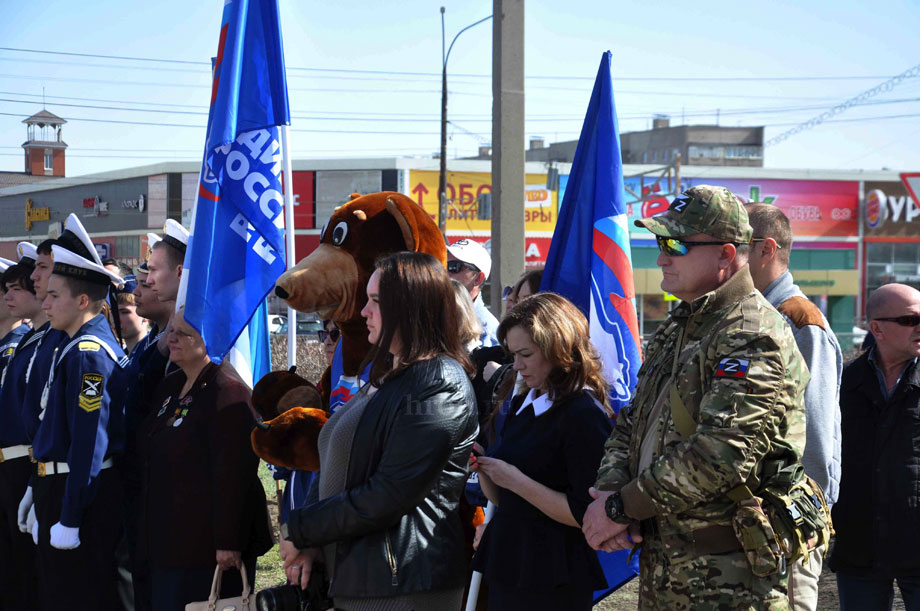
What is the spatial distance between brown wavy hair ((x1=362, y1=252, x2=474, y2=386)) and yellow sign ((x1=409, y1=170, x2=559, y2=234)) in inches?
1417

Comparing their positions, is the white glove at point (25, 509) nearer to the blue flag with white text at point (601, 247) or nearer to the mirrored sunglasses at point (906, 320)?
the blue flag with white text at point (601, 247)

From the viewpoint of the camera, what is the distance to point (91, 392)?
4.79 m

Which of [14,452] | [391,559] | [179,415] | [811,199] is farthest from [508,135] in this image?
[811,199]

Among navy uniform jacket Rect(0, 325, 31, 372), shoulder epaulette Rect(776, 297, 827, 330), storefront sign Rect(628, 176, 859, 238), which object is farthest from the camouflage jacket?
storefront sign Rect(628, 176, 859, 238)

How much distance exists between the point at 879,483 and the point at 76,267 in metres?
4.34

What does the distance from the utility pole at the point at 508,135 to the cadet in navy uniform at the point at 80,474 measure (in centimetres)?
300

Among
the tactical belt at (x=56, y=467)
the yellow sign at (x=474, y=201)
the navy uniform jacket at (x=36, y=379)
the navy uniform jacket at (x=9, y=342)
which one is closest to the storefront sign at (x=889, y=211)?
the yellow sign at (x=474, y=201)

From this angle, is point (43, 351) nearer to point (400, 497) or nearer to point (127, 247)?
point (400, 497)

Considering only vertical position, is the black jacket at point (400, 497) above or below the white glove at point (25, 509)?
above

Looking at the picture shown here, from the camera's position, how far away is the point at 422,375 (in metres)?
3.20

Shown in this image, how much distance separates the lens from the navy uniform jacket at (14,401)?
5.58 m

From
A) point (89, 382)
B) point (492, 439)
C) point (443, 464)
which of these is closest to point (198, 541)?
point (89, 382)

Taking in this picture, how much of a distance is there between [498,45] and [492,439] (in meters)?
3.75

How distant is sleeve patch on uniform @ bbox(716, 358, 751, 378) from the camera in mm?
2713
